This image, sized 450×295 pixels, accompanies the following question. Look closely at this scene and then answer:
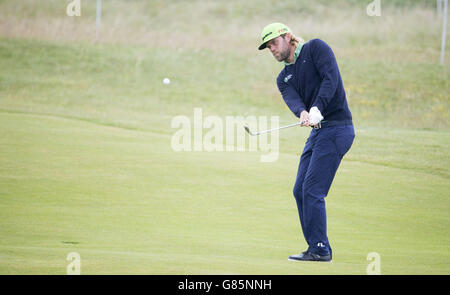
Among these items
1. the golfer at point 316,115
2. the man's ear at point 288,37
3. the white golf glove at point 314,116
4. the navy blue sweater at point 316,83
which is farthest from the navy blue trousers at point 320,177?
the man's ear at point 288,37

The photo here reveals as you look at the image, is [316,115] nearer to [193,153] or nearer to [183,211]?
[183,211]

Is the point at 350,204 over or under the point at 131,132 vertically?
under

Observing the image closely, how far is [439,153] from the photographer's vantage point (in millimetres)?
13281

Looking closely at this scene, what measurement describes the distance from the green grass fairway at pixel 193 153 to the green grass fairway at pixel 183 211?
27 mm

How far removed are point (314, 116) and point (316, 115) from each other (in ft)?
0.06

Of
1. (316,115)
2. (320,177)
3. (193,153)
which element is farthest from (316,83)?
(193,153)

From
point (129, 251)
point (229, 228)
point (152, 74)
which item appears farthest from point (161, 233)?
point (152, 74)

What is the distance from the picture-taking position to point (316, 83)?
5.63 m

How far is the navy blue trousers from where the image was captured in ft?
18.0

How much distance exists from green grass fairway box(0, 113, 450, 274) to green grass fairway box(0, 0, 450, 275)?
1.1 inches

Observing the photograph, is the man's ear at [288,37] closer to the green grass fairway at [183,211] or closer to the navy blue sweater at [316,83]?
the navy blue sweater at [316,83]

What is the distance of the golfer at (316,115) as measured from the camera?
17.8 feet

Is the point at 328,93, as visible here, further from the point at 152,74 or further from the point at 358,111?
the point at 152,74

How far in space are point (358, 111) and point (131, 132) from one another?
929cm
